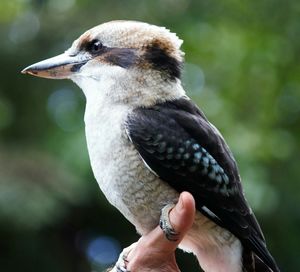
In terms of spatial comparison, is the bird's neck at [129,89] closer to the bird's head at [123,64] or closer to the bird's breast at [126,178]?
the bird's head at [123,64]

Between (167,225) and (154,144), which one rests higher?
(154,144)

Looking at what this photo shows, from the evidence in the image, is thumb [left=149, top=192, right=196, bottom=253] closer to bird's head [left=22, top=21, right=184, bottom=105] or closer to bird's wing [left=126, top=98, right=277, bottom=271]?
bird's wing [left=126, top=98, right=277, bottom=271]

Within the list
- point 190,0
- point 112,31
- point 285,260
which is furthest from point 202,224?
point 190,0

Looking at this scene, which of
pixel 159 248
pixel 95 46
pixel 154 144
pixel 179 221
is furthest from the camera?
pixel 95 46

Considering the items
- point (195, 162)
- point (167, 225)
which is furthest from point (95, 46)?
point (167, 225)

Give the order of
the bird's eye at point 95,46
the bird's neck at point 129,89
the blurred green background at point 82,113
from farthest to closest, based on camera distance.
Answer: the blurred green background at point 82,113, the bird's eye at point 95,46, the bird's neck at point 129,89

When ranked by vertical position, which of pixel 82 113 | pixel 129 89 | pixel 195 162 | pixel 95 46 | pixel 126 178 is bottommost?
pixel 126 178

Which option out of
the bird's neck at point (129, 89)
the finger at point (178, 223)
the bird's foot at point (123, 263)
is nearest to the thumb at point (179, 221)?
the finger at point (178, 223)

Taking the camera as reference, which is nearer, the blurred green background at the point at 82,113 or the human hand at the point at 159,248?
the human hand at the point at 159,248

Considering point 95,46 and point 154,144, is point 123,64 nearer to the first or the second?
point 95,46
